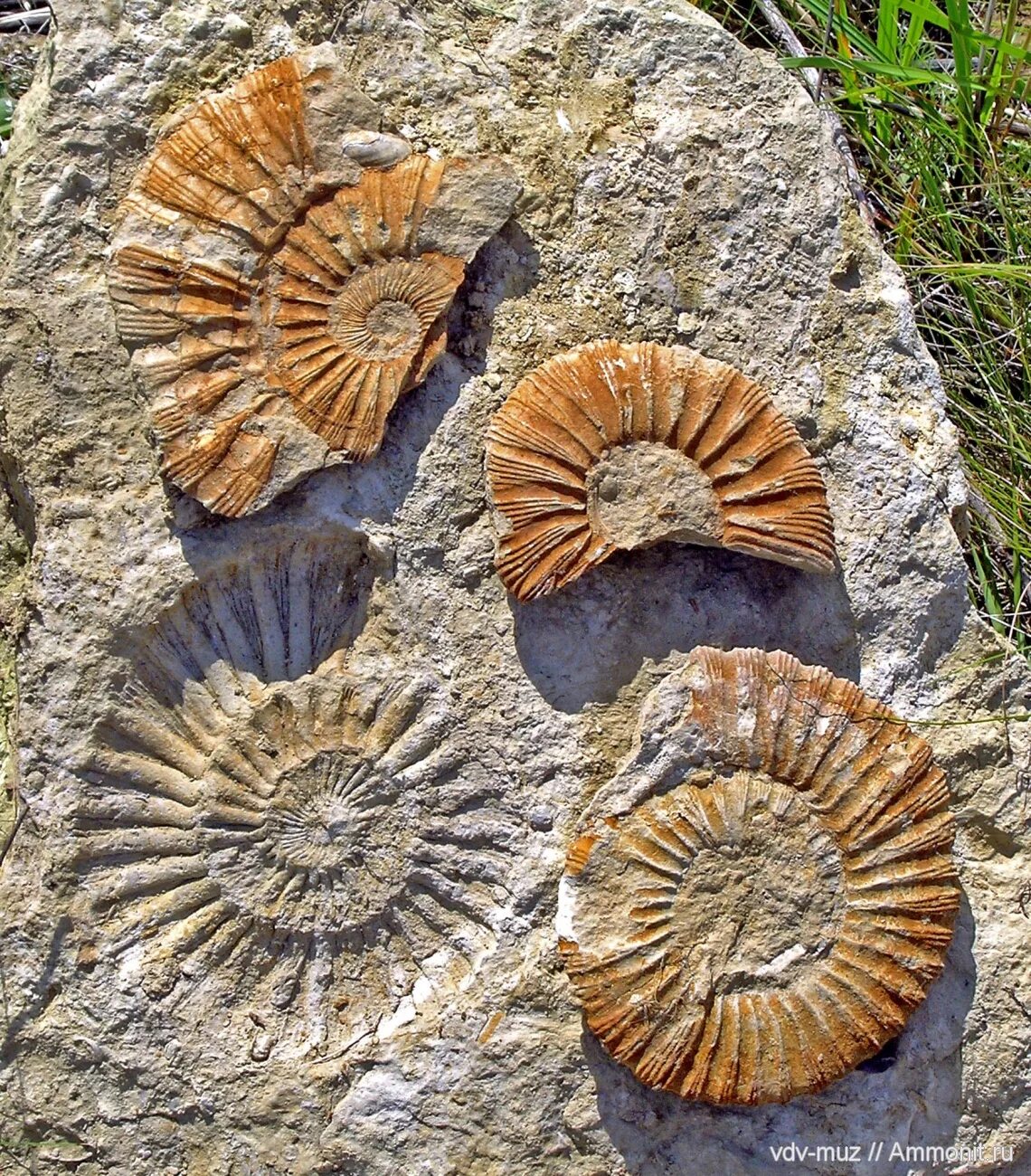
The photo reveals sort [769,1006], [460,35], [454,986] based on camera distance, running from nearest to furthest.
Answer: [769,1006] → [454,986] → [460,35]

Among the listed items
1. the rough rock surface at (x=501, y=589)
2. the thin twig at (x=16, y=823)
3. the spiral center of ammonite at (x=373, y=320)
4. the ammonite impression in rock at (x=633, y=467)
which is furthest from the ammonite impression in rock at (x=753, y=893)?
the thin twig at (x=16, y=823)

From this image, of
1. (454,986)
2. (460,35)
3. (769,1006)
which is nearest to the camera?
(769,1006)

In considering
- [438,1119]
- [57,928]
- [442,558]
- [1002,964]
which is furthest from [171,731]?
[1002,964]

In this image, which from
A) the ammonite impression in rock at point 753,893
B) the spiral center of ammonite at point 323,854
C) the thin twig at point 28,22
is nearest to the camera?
the ammonite impression in rock at point 753,893

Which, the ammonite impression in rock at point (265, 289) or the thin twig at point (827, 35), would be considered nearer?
the ammonite impression in rock at point (265, 289)

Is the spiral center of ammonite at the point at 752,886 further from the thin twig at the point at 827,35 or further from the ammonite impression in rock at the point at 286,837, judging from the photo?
the thin twig at the point at 827,35

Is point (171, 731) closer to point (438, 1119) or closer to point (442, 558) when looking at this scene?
point (442, 558)

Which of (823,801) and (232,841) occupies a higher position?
(232,841)

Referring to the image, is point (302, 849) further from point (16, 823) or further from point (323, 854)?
point (16, 823)
